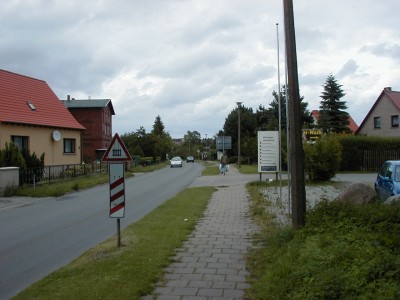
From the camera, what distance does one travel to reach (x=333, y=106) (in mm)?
51906

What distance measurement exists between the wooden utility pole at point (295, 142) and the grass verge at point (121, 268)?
2267 millimetres

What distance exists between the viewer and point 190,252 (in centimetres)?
776

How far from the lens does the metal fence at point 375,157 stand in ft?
115

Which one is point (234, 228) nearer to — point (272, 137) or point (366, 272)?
point (366, 272)

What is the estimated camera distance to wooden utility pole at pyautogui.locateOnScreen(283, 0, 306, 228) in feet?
26.2

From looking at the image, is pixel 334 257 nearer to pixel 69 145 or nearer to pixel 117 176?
pixel 117 176

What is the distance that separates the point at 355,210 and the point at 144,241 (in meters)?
3.89

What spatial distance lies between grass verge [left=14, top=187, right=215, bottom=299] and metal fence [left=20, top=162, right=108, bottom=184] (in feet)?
45.0

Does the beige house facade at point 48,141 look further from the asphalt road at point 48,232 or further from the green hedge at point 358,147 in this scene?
the green hedge at point 358,147

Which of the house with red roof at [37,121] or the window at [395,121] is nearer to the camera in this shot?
the house with red roof at [37,121]

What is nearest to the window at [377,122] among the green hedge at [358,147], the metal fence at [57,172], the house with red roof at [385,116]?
the house with red roof at [385,116]

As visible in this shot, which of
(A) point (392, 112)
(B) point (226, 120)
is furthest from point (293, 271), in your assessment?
(B) point (226, 120)

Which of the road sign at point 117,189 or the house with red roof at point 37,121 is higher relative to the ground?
the house with red roof at point 37,121

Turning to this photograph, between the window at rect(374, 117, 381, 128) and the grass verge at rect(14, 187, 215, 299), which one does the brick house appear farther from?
the grass verge at rect(14, 187, 215, 299)
